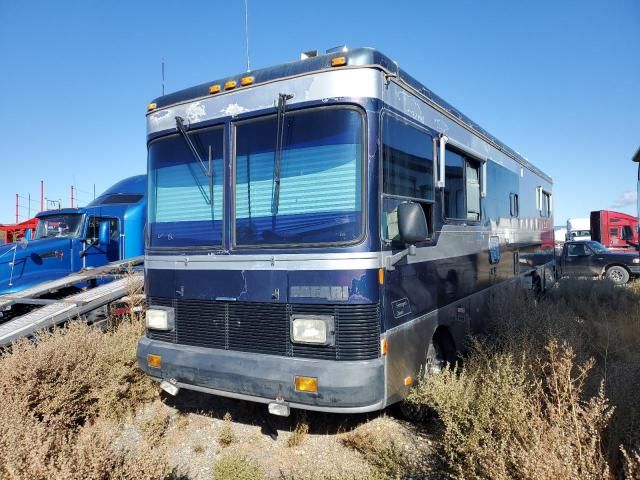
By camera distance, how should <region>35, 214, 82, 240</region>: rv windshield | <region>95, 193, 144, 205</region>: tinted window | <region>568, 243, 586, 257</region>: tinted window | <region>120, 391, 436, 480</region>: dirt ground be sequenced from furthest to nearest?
<region>568, 243, 586, 257</region>: tinted window
<region>95, 193, 144, 205</region>: tinted window
<region>35, 214, 82, 240</region>: rv windshield
<region>120, 391, 436, 480</region>: dirt ground

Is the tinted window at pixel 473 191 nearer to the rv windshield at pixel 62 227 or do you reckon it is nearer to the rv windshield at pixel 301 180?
the rv windshield at pixel 301 180

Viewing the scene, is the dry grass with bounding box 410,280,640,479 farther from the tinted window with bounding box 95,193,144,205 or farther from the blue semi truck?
the tinted window with bounding box 95,193,144,205

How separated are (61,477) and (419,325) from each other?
9.16 feet

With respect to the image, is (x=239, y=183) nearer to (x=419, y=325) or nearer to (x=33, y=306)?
(x=419, y=325)

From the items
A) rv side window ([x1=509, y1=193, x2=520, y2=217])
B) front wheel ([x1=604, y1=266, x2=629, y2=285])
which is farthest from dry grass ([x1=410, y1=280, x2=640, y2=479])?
front wheel ([x1=604, y1=266, x2=629, y2=285])

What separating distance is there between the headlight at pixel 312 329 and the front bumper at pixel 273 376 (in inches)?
6.0

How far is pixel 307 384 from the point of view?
3447 millimetres

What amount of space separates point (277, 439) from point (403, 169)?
8.43ft

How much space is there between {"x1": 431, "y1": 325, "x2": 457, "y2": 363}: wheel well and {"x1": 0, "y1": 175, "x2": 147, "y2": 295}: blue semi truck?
6.17 m

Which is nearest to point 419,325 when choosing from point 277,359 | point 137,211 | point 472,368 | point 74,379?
point 472,368

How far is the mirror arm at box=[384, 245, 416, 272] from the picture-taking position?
358 cm

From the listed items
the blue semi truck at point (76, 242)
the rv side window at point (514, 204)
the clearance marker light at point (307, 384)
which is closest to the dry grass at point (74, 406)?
the clearance marker light at point (307, 384)

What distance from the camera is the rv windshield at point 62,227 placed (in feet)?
28.1

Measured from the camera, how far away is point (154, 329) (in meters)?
4.38
